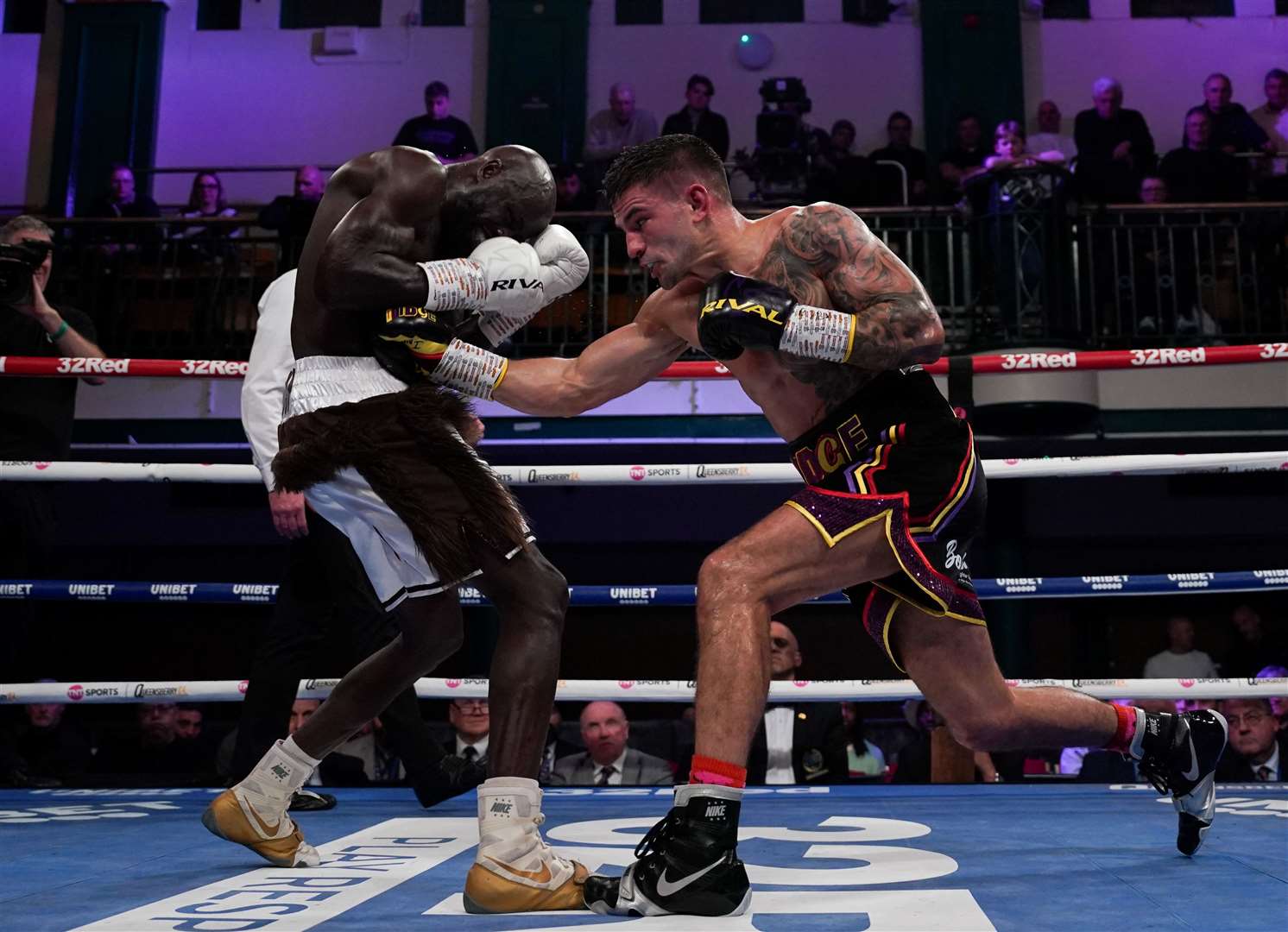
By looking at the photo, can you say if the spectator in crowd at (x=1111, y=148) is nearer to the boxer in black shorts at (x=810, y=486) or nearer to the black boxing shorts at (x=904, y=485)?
the boxer in black shorts at (x=810, y=486)

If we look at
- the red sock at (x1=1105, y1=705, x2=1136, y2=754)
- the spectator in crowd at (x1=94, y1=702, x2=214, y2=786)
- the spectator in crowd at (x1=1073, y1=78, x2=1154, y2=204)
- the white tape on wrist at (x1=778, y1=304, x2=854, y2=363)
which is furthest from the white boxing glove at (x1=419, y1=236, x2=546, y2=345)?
the spectator in crowd at (x1=1073, y1=78, x2=1154, y2=204)

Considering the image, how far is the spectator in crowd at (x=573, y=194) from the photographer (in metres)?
7.93

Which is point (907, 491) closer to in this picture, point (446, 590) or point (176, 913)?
point (446, 590)

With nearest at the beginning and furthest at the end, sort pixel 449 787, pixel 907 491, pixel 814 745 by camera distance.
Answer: pixel 907 491
pixel 449 787
pixel 814 745

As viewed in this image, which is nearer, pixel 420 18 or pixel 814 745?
pixel 814 745

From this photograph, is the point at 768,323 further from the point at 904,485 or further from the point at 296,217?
the point at 296,217

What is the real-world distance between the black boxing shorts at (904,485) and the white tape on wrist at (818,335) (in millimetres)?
161

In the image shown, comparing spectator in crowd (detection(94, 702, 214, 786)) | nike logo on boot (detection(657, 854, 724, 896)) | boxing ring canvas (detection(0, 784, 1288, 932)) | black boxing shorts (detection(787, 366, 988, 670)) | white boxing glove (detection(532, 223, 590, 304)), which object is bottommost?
spectator in crowd (detection(94, 702, 214, 786))

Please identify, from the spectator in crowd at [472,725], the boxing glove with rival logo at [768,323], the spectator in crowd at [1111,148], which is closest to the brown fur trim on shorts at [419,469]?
the boxing glove with rival logo at [768,323]

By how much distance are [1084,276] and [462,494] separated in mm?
6353

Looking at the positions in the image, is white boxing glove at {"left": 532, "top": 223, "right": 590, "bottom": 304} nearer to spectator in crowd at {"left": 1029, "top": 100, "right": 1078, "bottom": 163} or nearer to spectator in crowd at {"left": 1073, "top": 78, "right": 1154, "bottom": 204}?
spectator in crowd at {"left": 1073, "top": 78, "right": 1154, "bottom": 204}

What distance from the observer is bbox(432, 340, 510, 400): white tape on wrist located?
205 cm

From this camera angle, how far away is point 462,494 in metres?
1.95

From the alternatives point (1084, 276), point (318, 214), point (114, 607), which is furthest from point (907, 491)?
point (114, 607)
